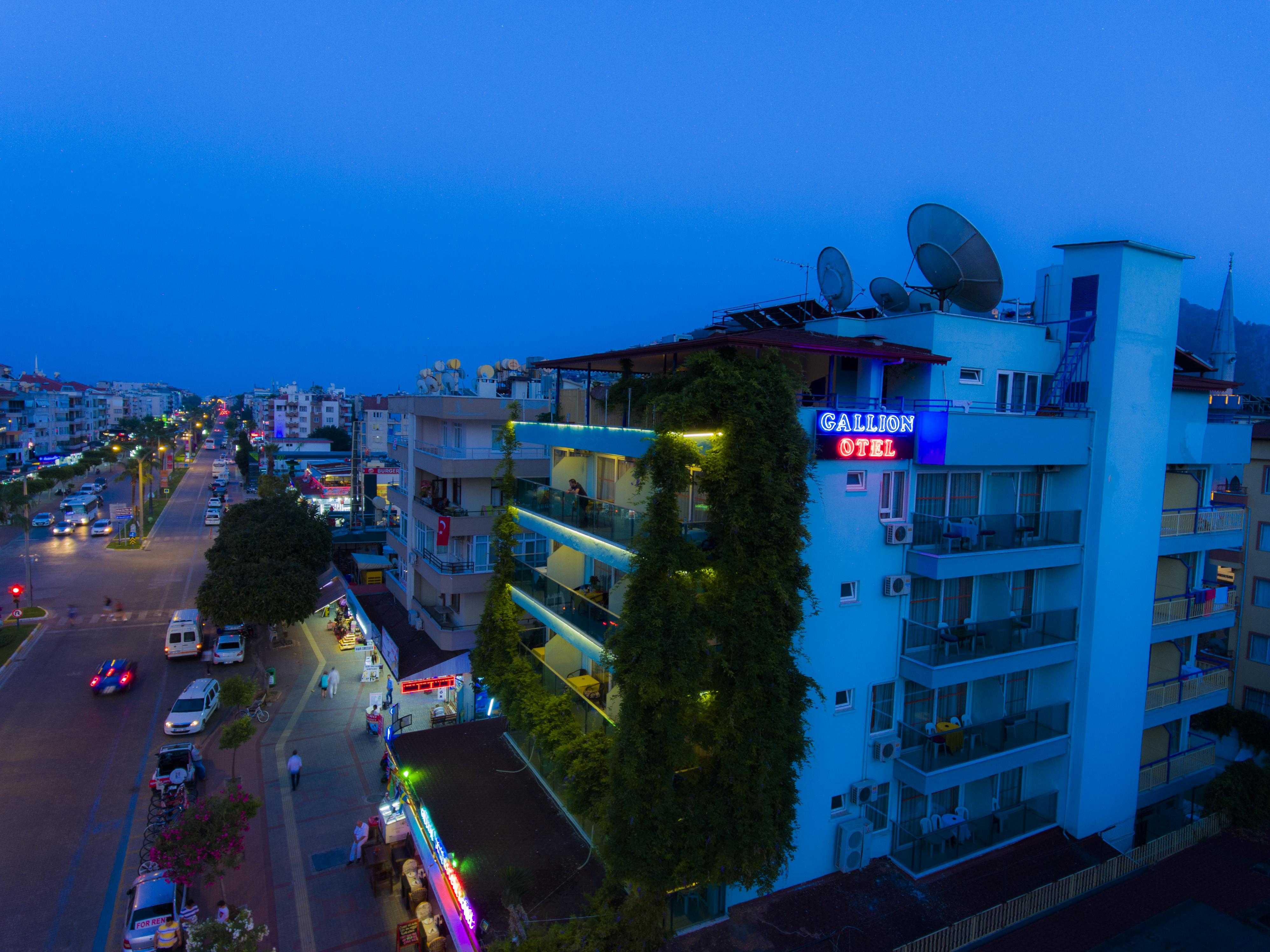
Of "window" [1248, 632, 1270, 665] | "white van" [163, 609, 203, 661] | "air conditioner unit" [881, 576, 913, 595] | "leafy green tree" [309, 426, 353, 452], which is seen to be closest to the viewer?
"air conditioner unit" [881, 576, 913, 595]

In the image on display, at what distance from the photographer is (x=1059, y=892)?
13297 mm

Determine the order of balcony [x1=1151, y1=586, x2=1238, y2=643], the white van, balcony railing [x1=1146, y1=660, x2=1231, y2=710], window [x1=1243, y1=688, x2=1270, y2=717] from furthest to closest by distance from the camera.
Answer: the white van → window [x1=1243, y1=688, x2=1270, y2=717] → balcony railing [x1=1146, y1=660, x2=1231, y2=710] → balcony [x1=1151, y1=586, x2=1238, y2=643]

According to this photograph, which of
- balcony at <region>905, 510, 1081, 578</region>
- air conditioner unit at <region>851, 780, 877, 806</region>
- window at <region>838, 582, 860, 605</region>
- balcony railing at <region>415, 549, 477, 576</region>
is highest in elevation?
balcony at <region>905, 510, 1081, 578</region>

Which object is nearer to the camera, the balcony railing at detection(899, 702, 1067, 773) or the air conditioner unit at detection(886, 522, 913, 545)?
the air conditioner unit at detection(886, 522, 913, 545)

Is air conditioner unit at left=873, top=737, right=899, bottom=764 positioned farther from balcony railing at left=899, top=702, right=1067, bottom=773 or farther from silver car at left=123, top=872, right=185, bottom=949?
silver car at left=123, top=872, right=185, bottom=949

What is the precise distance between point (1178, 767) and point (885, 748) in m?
10.5

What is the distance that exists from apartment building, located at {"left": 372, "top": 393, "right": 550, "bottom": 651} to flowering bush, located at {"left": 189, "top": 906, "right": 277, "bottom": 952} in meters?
11.8

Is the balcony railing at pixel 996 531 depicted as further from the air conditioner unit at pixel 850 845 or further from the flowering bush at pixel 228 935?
the flowering bush at pixel 228 935

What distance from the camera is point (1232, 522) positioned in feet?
60.0

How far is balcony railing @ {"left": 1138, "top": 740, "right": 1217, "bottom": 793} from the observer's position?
17062mm

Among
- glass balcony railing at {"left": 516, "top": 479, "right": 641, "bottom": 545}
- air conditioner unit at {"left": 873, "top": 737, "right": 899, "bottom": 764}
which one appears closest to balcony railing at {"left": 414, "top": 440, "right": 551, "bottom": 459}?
glass balcony railing at {"left": 516, "top": 479, "right": 641, "bottom": 545}

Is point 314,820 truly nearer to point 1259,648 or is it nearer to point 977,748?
point 977,748

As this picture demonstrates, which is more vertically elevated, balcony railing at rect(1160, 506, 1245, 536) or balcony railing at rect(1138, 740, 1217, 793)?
balcony railing at rect(1160, 506, 1245, 536)

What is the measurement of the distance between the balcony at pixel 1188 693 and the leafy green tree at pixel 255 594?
1173 inches
